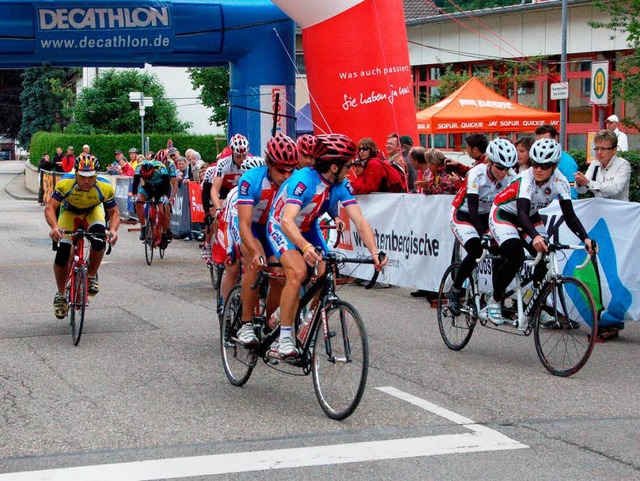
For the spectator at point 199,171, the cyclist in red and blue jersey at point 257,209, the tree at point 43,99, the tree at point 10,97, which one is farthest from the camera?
the tree at point 10,97

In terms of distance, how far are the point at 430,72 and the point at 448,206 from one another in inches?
1287

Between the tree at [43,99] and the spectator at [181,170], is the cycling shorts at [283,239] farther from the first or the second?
the tree at [43,99]

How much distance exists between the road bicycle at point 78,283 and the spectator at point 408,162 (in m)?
A: 5.91

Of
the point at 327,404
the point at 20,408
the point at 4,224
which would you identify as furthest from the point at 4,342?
the point at 4,224

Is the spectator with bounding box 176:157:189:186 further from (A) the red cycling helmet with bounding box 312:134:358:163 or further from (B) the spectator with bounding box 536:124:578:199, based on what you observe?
(A) the red cycling helmet with bounding box 312:134:358:163

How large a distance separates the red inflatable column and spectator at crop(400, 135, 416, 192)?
1285 mm

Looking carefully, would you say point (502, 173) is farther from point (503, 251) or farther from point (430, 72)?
point (430, 72)

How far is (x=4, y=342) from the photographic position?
995 cm

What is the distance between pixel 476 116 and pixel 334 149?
53.2 feet

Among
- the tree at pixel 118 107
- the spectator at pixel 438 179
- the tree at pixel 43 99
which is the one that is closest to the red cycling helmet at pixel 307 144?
the spectator at pixel 438 179

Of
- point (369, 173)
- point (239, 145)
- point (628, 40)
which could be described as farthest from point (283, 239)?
point (628, 40)

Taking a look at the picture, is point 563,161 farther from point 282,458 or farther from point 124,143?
point 124,143

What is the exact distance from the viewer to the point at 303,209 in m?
7.40

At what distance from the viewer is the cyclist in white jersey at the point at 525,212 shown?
8.70m
